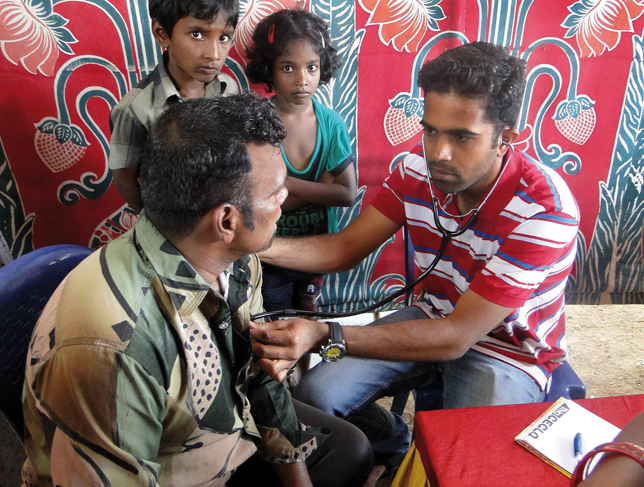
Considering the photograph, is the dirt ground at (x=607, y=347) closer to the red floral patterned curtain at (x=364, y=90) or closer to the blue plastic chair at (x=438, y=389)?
the red floral patterned curtain at (x=364, y=90)

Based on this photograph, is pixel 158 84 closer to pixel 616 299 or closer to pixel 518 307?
pixel 518 307

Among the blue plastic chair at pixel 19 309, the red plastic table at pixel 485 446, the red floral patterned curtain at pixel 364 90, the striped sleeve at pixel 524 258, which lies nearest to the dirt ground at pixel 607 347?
the red floral patterned curtain at pixel 364 90

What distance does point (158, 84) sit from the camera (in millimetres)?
1829

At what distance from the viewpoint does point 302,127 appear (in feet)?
6.60

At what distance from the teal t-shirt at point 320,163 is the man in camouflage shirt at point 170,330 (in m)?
0.78

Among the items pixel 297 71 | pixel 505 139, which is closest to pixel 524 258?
pixel 505 139

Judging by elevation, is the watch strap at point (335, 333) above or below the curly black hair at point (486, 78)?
below

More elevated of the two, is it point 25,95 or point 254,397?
point 25,95

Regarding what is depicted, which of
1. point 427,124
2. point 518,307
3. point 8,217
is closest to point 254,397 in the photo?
point 518,307

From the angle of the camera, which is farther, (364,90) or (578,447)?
(364,90)

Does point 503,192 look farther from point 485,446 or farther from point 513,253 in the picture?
point 485,446

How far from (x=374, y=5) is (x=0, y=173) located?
6.11 ft

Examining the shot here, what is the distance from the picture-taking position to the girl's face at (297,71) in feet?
6.28

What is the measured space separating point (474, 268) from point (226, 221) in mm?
863
